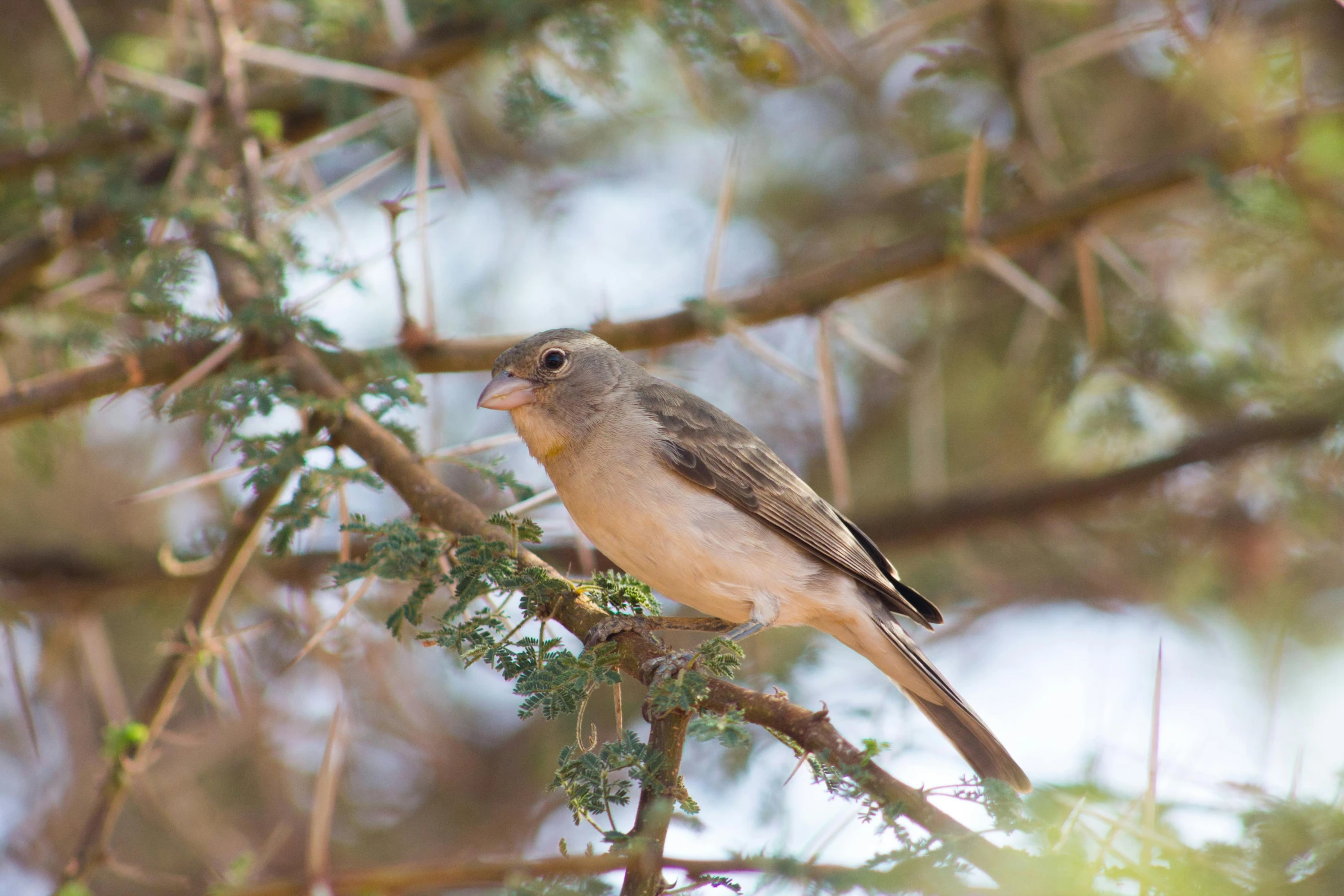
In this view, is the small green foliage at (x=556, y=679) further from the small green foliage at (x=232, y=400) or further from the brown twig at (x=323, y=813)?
the small green foliage at (x=232, y=400)

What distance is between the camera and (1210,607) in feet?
23.2

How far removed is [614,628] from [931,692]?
67.4 inches

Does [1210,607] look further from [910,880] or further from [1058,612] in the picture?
[910,880]

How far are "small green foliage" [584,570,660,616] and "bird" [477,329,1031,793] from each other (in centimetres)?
33

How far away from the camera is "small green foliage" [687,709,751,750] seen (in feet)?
8.43

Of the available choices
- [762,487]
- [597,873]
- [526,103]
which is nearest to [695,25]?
[526,103]

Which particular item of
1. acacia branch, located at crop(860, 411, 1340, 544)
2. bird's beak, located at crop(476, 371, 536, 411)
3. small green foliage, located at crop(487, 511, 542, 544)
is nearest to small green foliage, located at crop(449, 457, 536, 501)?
small green foliage, located at crop(487, 511, 542, 544)

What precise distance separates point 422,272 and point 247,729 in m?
2.92

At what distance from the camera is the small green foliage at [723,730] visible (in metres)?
2.57

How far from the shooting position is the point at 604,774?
2680 millimetres

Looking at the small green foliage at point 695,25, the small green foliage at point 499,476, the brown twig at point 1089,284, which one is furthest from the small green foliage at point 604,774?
the brown twig at point 1089,284

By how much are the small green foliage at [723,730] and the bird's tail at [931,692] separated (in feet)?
6.23

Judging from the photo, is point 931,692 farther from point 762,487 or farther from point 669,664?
point 669,664

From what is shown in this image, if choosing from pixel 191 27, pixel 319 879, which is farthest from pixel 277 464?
pixel 191 27
